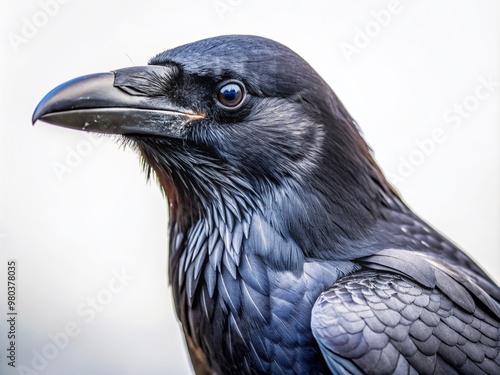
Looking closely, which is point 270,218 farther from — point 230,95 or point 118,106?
point 118,106

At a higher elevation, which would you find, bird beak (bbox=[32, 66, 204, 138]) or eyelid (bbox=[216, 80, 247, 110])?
bird beak (bbox=[32, 66, 204, 138])

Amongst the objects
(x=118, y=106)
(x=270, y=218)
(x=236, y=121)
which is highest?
(x=118, y=106)

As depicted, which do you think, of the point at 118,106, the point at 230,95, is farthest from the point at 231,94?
the point at 118,106

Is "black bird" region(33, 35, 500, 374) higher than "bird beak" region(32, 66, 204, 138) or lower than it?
lower

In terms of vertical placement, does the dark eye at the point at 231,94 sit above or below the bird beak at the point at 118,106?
A: below

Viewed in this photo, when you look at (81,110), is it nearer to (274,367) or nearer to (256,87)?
(256,87)
